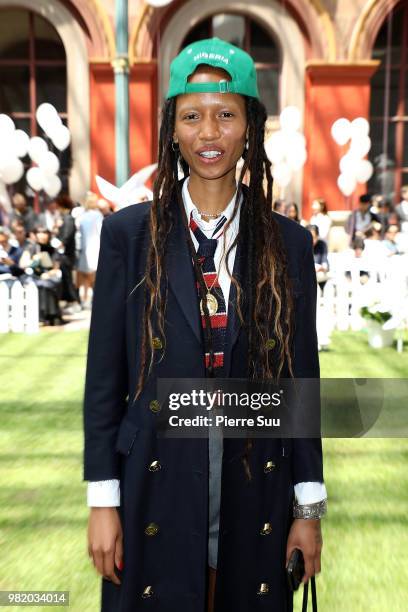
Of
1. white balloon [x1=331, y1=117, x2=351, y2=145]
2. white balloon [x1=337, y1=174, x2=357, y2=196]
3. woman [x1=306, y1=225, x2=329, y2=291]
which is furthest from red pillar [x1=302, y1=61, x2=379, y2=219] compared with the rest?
woman [x1=306, y1=225, x2=329, y2=291]

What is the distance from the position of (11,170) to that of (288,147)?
204 inches

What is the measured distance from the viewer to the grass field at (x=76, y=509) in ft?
11.6

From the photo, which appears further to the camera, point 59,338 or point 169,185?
point 59,338

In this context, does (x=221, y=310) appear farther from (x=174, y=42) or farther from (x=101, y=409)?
(x=174, y=42)

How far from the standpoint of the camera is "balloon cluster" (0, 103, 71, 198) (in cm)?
1334

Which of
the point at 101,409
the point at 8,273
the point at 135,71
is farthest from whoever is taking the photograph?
the point at 135,71

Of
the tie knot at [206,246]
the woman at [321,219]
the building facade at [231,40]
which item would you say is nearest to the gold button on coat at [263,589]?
the tie knot at [206,246]

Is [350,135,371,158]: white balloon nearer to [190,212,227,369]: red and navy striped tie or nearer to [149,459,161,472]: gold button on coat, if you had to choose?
[190,212,227,369]: red and navy striped tie

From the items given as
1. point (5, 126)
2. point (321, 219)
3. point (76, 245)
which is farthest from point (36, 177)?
point (321, 219)

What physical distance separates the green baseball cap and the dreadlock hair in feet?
0.23

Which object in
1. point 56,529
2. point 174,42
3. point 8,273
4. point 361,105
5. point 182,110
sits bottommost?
point 56,529

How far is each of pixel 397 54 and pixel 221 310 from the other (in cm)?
1769

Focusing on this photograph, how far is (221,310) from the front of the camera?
6.25 feet

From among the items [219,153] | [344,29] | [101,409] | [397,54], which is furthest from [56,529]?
[397,54]
